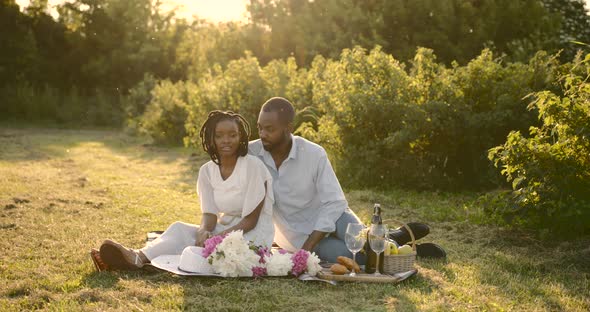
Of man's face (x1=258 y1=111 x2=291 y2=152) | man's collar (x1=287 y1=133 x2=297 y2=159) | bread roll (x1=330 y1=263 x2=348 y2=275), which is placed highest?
man's face (x1=258 y1=111 x2=291 y2=152)

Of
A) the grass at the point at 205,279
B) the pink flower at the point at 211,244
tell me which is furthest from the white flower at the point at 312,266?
the pink flower at the point at 211,244

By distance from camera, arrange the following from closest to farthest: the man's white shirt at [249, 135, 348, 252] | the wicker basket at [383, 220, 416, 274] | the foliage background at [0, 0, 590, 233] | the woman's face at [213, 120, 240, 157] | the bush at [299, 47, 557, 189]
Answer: the wicker basket at [383, 220, 416, 274] → the woman's face at [213, 120, 240, 157] → the man's white shirt at [249, 135, 348, 252] → the foliage background at [0, 0, 590, 233] → the bush at [299, 47, 557, 189]

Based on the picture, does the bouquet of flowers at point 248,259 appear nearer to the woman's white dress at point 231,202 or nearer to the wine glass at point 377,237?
the woman's white dress at point 231,202

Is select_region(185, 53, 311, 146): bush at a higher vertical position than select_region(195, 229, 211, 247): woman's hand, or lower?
higher

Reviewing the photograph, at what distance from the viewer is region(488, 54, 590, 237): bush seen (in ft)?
21.1

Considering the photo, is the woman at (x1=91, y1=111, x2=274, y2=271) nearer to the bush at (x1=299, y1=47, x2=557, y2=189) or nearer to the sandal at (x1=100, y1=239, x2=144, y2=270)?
the sandal at (x1=100, y1=239, x2=144, y2=270)

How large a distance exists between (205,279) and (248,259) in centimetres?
42

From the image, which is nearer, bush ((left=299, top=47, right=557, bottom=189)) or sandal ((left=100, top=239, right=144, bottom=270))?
sandal ((left=100, top=239, right=144, bottom=270))

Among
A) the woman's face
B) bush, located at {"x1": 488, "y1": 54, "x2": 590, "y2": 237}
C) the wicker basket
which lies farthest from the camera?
bush, located at {"x1": 488, "y1": 54, "x2": 590, "y2": 237}

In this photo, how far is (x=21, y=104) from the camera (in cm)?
2664

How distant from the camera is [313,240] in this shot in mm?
5645

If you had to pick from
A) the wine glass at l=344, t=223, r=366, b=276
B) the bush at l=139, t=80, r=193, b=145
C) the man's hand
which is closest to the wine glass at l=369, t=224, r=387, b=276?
the wine glass at l=344, t=223, r=366, b=276

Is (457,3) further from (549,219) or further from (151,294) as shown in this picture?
(151,294)

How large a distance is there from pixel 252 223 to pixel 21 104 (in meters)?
23.9
